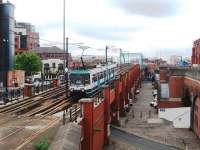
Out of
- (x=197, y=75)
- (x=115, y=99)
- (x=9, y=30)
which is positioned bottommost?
(x=115, y=99)

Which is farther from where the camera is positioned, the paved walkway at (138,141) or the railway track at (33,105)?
the paved walkway at (138,141)

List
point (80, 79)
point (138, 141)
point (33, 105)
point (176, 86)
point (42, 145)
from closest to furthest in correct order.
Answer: point (42, 145) < point (33, 105) < point (80, 79) < point (138, 141) < point (176, 86)

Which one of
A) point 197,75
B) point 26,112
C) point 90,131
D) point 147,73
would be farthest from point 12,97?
point 147,73

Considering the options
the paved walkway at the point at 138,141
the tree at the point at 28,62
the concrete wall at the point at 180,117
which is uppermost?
the tree at the point at 28,62

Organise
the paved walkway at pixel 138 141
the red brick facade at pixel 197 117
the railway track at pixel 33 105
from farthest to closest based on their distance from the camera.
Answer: the red brick facade at pixel 197 117, the paved walkway at pixel 138 141, the railway track at pixel 33 105

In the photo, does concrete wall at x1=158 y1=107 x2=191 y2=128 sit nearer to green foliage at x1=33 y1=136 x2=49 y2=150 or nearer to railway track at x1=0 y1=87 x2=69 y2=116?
railway track at x1=0 y1=87 x2=69 y2=116

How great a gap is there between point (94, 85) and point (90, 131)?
16.3 meters

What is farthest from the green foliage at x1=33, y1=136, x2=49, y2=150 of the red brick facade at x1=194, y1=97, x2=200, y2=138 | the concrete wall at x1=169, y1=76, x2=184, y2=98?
the concrete wall at x1=169, y1=76, x2=184, y2=98

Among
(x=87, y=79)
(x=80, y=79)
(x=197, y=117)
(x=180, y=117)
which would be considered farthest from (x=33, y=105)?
(x=180, y=117)

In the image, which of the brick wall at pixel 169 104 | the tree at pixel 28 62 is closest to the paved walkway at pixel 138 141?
the brick wall at pixel 169 104

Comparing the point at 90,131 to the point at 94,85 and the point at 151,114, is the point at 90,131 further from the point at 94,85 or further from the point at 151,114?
the point at 151,114

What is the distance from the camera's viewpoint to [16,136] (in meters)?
19.5

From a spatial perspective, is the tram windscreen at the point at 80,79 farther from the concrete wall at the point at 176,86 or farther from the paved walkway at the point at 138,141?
the concrete wall at the point at 176,86

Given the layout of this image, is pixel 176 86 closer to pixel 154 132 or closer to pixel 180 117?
pixel 180 117
